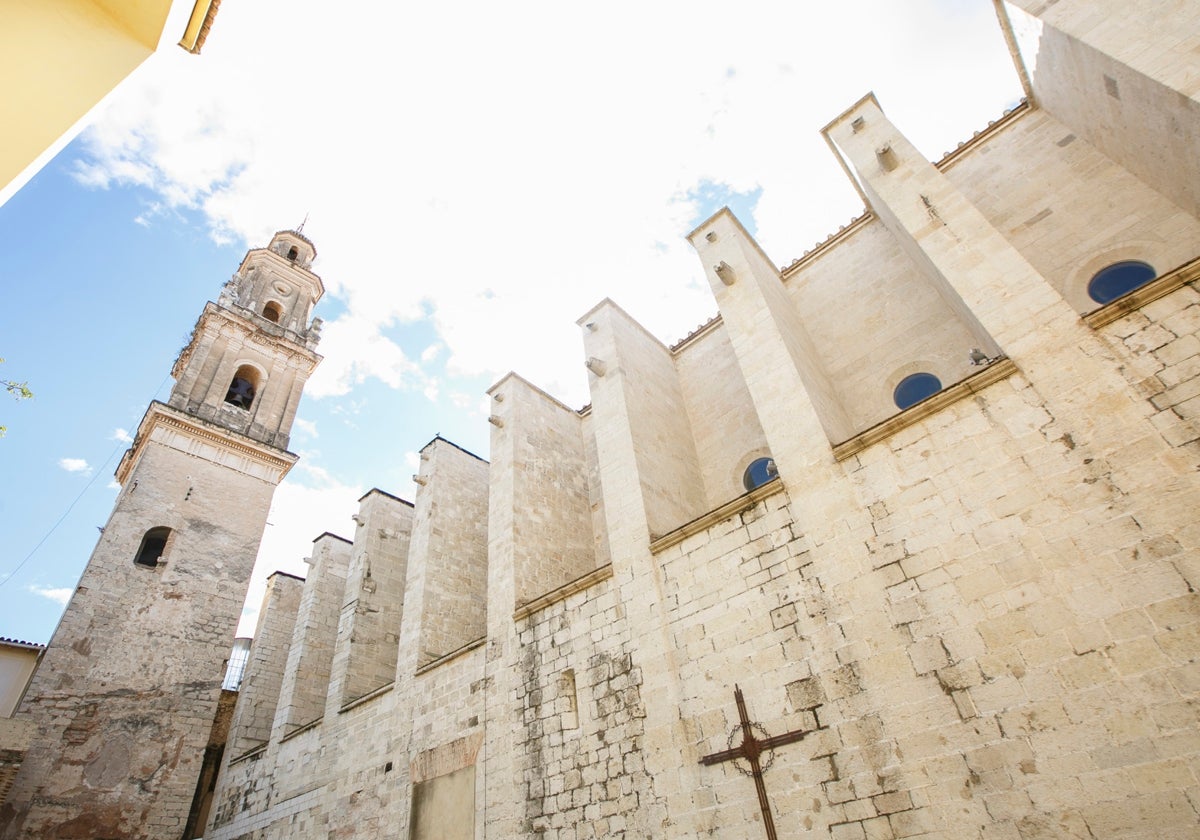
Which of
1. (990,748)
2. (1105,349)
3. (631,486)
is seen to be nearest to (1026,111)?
(1105,349)

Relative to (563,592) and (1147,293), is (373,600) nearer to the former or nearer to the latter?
(563,592)

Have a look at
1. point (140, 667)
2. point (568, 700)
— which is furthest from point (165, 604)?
point (568, 700)

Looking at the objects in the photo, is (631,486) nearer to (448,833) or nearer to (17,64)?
(448,833)

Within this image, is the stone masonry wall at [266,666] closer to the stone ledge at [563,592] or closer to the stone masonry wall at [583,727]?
the stone ledge at [563,592]

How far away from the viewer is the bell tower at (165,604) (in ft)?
37.1

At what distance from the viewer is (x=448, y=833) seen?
774 centimetres

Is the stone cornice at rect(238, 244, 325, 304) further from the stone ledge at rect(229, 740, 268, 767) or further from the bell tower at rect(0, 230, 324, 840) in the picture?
the stone ledge at rect(229, 740, 268, 767)

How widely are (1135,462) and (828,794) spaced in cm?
354

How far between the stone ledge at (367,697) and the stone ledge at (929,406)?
7992 millimetres

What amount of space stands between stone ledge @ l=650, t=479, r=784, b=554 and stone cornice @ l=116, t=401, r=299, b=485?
13.9 meters

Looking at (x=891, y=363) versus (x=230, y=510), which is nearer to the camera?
(x=891, y=363)

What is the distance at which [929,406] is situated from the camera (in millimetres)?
5793

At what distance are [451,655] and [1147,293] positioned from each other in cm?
914

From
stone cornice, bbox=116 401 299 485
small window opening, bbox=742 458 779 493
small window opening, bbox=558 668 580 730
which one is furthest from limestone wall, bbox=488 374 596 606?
stone cornice, bbox=116 401 299 485
